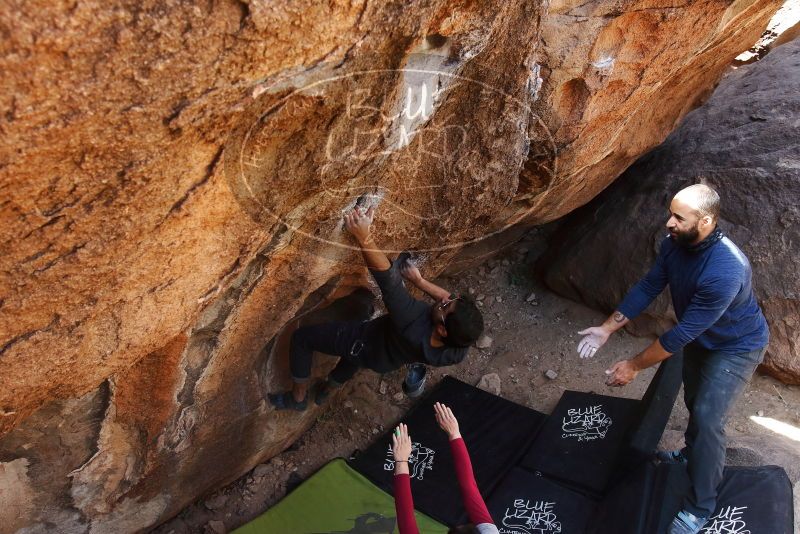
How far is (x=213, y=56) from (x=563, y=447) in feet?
10.8

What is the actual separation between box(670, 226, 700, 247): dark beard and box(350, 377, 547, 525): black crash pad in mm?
1844

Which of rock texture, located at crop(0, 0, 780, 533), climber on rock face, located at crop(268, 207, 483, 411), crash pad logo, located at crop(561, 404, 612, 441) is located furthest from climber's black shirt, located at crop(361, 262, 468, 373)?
crash pad logo, located at crop(561, 404, 612, 441)

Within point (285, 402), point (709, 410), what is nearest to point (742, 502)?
point (709, 410)

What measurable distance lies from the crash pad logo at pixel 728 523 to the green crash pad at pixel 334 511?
53.0 inches

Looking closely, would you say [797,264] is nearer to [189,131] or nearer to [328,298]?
[328,298]

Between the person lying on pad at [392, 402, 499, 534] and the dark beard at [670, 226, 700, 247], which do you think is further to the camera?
the dark beard at [670, 226, 700, 247]

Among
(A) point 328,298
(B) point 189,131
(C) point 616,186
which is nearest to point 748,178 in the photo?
(C) point 616,186

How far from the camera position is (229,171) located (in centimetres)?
222

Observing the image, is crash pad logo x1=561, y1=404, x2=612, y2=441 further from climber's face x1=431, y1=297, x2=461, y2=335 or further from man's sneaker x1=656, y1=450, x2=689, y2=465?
climber's face x1=431, y1=297, x2=461, y2=335

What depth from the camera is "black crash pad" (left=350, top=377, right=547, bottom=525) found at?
3969 millimetres

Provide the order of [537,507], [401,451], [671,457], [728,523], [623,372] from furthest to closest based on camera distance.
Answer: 1. [537,507]
2. [671,457]
3. [728,523]
4. [623,372]
5. [401,451]

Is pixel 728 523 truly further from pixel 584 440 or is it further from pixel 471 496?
pixel 471 496

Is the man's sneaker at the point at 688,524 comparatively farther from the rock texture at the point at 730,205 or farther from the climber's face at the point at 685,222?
the rock texture at the point at 730,205

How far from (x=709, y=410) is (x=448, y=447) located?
1696mm
